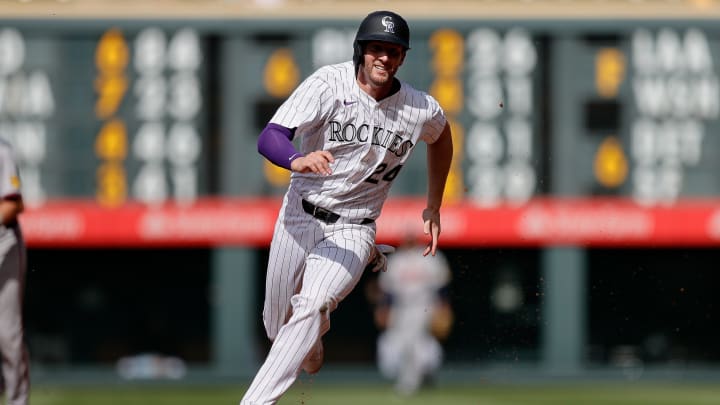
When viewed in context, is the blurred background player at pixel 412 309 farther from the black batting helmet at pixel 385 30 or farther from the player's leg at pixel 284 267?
the black batting helmet at pixel 385 30

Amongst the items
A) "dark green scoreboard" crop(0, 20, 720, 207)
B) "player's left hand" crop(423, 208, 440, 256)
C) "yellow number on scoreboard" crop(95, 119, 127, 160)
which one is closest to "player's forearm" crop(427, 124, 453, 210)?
"player's left hand" crop(423, 208, 440, 256)

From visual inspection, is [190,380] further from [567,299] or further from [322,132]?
[322,132]

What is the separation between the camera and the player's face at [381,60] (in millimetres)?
7602

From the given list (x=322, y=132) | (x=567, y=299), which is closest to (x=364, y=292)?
(x=567, y=299)

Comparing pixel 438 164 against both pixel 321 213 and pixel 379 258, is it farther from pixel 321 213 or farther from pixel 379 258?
pixel 321 213

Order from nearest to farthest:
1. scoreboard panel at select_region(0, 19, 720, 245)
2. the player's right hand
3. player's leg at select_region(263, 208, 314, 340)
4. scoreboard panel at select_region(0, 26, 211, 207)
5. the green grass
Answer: the player's right hand → player's leg at select_region(263, 208, 314, 340) → the green grass → scoreboard panel at select_region(0, 26, 211, 207) → scoreboard panel at select_region(0, 19, 720, 245)

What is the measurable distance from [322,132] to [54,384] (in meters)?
15.7

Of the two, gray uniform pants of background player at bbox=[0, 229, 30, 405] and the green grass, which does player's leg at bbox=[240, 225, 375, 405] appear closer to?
gray uniform pants of background player at bbox=[0, 229, 30, 405]

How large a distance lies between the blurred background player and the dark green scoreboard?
416 centimetres

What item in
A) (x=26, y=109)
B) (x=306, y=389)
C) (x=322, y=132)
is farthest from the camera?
(x=26, y=109)

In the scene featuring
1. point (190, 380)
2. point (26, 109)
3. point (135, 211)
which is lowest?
point (190, 380)

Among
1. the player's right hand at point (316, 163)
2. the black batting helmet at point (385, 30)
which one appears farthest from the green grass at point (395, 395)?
the player's right hand at point (316, 163)

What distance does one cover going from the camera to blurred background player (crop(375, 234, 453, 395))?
1847 cm

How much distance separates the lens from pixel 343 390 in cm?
2048
